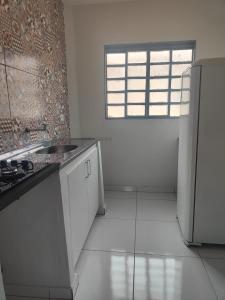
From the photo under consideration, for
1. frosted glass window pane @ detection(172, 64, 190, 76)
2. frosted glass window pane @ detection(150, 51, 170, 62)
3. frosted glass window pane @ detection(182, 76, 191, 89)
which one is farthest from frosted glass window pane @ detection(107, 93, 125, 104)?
frosted glass window pane @ detection(182, 76, 191, 89)

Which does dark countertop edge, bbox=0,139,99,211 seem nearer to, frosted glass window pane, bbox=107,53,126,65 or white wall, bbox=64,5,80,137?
white wall, bbox=64,5,80,137

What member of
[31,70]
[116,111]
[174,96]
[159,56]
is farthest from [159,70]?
[31,70]

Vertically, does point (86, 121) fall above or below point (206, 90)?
below

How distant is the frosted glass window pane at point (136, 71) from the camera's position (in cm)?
302

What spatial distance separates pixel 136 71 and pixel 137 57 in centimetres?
19

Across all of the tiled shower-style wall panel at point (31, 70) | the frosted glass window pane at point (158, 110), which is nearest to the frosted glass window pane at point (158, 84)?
the frosted glass window pane at point (158, 110)

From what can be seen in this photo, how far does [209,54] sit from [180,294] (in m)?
2.71

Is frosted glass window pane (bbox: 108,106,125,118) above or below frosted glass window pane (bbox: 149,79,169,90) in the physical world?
below

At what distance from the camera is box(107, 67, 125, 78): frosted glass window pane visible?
120 inches

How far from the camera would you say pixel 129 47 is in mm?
2967

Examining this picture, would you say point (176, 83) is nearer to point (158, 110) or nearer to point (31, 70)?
point (158, 110)

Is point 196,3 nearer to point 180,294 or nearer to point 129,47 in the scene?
point 129,47

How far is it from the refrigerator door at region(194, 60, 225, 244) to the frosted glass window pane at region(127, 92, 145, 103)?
144 centimetres

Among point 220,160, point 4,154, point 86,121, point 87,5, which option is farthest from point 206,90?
point 87,5
